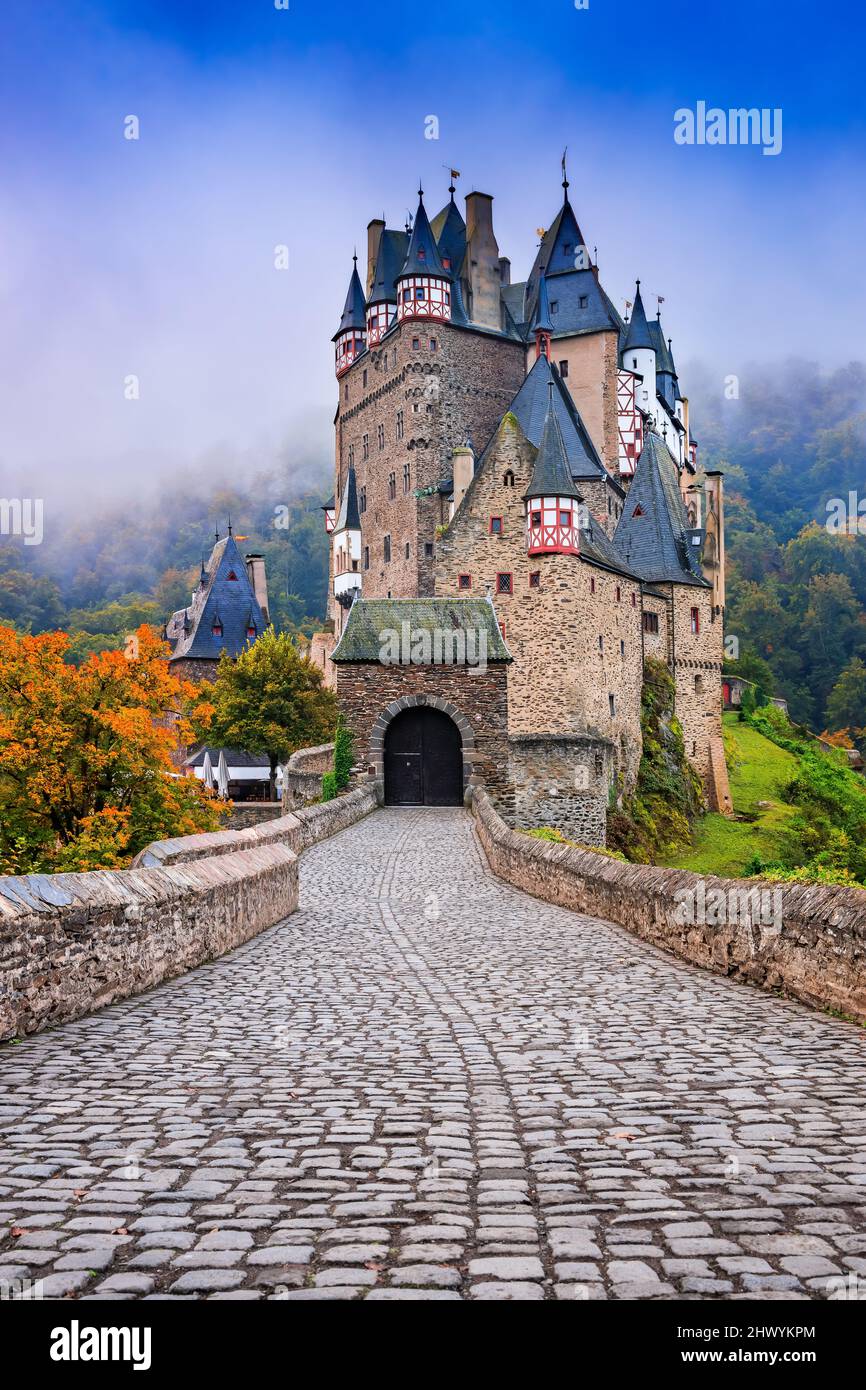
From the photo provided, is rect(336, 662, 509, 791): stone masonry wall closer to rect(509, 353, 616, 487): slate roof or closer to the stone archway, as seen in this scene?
the stone archway

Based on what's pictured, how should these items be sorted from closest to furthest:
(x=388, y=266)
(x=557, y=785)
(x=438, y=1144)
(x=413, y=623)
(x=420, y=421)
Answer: (x=438, y=1144) < (x=413, y=623) < (x=557, y=785) < (x=420, y=421) < (x=388, y=266)

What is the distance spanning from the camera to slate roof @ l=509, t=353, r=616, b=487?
174 feet

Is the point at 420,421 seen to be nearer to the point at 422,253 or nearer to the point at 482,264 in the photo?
the point at 422,253

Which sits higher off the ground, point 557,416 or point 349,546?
point 557,416

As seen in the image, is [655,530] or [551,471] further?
[655,530]

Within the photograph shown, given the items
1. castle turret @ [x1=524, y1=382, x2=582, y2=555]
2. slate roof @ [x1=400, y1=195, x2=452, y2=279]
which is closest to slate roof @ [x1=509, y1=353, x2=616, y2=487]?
castle turret @ [x1=524, y1=382, x2=582, y2=555]

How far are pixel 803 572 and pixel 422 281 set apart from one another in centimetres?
6350

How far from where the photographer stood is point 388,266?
230ft

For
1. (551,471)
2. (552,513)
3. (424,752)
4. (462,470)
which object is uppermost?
(462,470)

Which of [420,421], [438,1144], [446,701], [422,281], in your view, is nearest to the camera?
[438,1144]

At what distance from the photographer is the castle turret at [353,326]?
72.2 m

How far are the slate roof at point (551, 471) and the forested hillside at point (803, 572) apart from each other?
170 ft

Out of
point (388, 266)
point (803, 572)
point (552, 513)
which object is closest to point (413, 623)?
point (552, 513)
